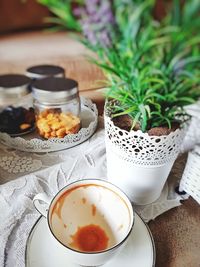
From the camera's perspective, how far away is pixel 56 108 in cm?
53

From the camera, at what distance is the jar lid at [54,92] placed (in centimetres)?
52

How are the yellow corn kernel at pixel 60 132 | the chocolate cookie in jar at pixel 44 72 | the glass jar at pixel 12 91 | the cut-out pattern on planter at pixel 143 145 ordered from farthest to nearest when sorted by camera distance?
the chocolate cookie in jar at pixel 44 72 < the glass jar at pixel 12 91 < the yellow corn kernel at pixel 60 132 < the cut-out pattern on planter at pixel 143 145

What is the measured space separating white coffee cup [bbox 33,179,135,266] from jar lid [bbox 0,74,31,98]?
0.29m

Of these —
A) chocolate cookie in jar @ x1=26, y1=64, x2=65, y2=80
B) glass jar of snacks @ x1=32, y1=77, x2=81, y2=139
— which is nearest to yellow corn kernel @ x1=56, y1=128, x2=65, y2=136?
glass jar of snacks @ x1=32, y1=77, x2=81, y2=139

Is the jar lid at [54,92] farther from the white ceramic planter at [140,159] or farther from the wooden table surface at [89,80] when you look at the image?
the white ceramic planter at [140,159]

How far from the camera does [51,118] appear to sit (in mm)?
500

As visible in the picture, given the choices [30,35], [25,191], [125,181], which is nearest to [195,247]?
[125,181]

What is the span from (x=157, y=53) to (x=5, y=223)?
26 centimetres

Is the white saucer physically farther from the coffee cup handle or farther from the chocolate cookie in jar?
the chocolate cookie in jar

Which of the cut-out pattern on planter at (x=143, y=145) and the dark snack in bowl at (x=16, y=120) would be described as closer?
the cut-out pattern on planter at (x=143, y=145)

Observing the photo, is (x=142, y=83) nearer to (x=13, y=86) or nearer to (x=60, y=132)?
(x=60, y=132)

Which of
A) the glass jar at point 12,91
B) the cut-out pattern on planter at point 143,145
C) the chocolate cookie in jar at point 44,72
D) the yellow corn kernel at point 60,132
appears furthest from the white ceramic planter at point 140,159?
the chocolate cookie in jar at point 44,72

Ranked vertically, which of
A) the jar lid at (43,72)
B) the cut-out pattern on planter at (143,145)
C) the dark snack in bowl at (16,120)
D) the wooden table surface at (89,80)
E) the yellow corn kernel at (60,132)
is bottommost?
the wooden table surface at (89,80)

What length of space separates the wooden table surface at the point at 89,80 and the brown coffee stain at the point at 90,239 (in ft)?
0.21
